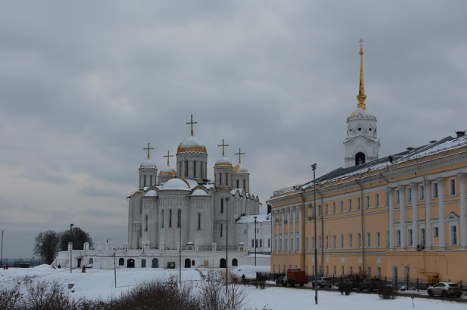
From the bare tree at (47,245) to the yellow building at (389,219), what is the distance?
90257 millimetres

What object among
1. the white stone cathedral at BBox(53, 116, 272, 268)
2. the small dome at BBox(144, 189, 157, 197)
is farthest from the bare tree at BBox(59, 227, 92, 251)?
the small dome at BBox(144, 189, 157, 197)

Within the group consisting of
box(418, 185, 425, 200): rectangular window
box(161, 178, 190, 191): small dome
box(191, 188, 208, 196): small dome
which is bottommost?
box(418, 185, 425, 200): rectangular window

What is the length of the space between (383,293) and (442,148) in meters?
13.1

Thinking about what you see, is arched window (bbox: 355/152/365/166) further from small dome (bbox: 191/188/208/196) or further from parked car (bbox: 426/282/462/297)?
parked car (bbox: 426/282/462/297)

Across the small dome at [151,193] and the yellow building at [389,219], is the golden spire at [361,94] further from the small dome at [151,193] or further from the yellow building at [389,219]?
the small dome at [151,193]

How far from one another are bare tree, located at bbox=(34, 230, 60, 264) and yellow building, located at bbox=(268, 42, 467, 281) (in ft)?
296

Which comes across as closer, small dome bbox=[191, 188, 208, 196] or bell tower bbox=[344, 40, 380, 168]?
bell tower bbox=[344, 40, 380, 168]

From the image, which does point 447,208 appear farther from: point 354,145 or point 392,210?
point 354,145

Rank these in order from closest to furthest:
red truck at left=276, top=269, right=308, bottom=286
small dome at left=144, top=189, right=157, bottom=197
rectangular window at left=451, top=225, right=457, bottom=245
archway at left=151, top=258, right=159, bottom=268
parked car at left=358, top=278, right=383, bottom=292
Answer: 1. rectangular window at left=451, top=225, right=457, bottom=245
2. parked car at left=358, top=278, right=383, bottom=292
3. red truck at left=276, top=269, right=308, bottom=286
4. archway at left=151, top=258, right=159, bottom=268
5. small dome at left=144, top=189, right=157, bottom=197

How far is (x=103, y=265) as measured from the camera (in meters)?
115

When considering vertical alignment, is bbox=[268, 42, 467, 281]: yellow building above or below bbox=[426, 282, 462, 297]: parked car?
above

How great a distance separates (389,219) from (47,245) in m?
119

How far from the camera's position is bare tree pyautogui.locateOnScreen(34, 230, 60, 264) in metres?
160

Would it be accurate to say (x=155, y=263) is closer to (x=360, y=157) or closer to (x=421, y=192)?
(x=360, y=157)
